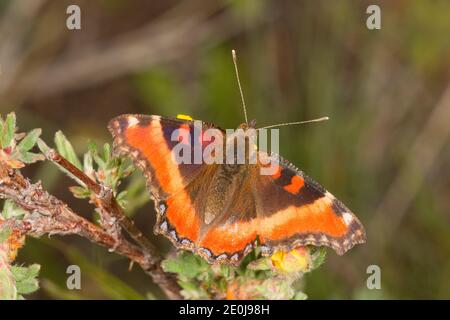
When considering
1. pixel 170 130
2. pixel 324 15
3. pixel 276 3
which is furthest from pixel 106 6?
pixel 170 130

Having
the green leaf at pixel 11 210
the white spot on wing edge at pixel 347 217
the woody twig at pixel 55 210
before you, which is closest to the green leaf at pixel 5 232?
the woody twig at pixel 55 210

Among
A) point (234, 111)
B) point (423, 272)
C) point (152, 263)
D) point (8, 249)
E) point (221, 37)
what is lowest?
point (423, 272)

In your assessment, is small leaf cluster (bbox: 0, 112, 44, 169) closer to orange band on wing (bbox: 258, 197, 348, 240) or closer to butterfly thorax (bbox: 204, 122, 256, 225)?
butterfly thorax (bbox: 204, 122, 256, 225)

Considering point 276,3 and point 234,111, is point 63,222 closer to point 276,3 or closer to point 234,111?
point 234,111

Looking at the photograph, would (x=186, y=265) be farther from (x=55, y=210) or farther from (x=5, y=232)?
(x=5, y=232)

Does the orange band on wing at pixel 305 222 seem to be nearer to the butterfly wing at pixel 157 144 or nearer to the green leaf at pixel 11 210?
the butterfly wing at pixel 157 144

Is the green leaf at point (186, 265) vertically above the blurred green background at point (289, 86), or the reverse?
the blurred green background at point (289, 86)
